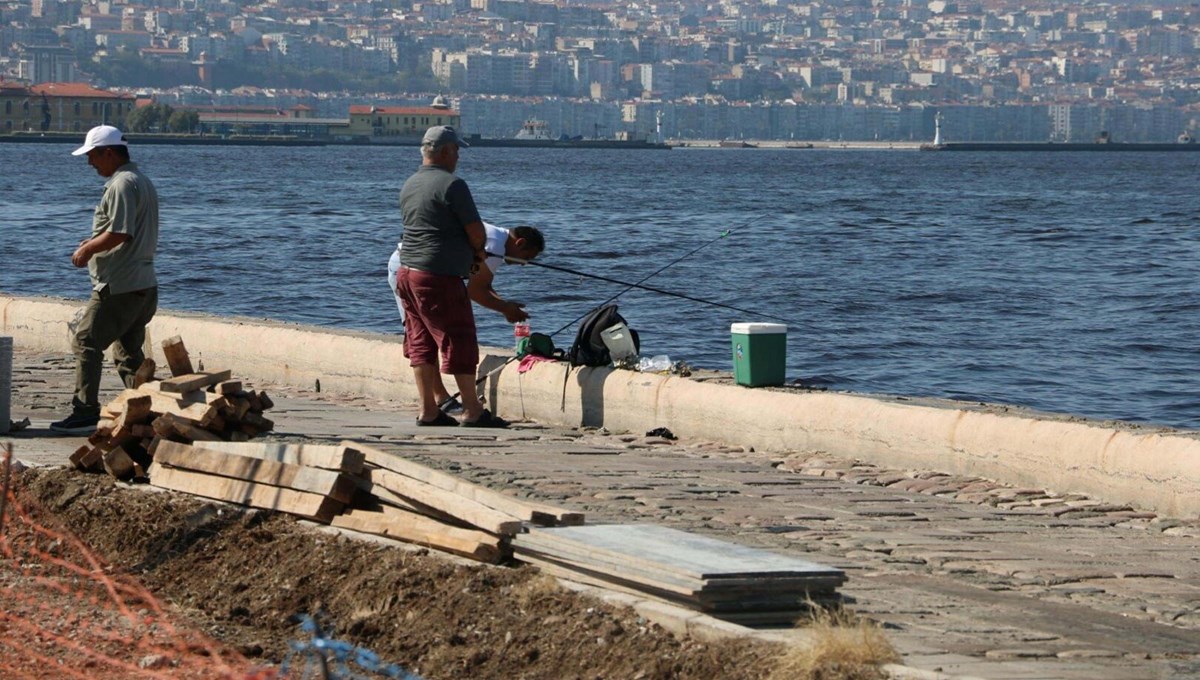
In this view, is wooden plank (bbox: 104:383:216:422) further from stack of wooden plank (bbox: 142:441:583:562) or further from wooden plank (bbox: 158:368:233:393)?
stack of wooden plank (bbox: 142:441:583:562)

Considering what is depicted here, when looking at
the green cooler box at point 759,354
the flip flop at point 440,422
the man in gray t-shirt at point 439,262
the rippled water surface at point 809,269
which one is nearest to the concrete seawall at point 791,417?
the green cooler box at point 759,354

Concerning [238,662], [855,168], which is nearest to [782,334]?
[238,662]

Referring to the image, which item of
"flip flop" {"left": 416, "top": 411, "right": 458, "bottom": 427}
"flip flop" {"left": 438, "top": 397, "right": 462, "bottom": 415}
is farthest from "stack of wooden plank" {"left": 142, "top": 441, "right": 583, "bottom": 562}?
"flip flop" {"left": 438, "top": 397, "right": 462, "bottom": 415}

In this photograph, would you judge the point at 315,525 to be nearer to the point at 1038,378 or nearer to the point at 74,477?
the point at 74,477

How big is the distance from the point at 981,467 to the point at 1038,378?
606 inches

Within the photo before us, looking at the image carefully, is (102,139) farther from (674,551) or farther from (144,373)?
(674,551)

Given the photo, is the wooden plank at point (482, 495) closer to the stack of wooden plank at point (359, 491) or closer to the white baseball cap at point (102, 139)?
the stack of wooden plank at point (359, 491)

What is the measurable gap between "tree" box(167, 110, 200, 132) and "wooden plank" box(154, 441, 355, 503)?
188395mm

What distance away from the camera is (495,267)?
38.9 ft

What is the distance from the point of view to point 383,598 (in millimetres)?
7305

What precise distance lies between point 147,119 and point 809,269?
154 meters

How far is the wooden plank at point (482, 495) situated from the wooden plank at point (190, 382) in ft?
4.81

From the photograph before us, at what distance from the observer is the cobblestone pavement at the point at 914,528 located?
642cm

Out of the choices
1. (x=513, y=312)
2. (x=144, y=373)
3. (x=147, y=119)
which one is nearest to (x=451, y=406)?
(x=513, y=312)
